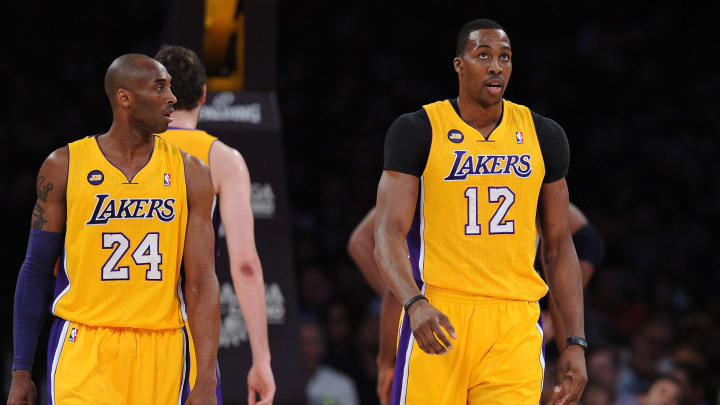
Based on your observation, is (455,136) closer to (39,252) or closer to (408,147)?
(408,147)

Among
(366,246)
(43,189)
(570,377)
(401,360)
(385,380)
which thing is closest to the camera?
(43,189)

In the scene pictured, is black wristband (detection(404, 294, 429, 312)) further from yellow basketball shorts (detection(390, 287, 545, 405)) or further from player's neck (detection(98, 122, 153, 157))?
player's neck (detection(98, 122, 153, 157))

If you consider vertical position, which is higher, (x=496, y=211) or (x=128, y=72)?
(x=128, y=72)

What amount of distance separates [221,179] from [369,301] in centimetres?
504

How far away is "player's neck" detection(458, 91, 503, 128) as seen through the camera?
4535 millimetres

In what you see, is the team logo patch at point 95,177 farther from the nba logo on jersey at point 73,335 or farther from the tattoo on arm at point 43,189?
the nba logo on jersey at point 73,335

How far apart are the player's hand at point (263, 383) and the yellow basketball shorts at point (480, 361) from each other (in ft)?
2.56

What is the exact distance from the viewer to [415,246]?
4.52 m

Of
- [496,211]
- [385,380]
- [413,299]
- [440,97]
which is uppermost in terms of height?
[440,97]

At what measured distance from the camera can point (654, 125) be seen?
12.0 metres

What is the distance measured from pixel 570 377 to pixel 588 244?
179cm

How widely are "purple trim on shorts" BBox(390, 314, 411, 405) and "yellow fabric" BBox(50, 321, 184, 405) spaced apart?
0.84 m

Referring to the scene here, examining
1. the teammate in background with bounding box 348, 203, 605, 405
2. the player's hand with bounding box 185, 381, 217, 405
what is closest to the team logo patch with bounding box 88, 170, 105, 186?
the player's hand with bounding box 185, 381, 217, 405

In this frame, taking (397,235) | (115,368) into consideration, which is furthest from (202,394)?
(397,235)
